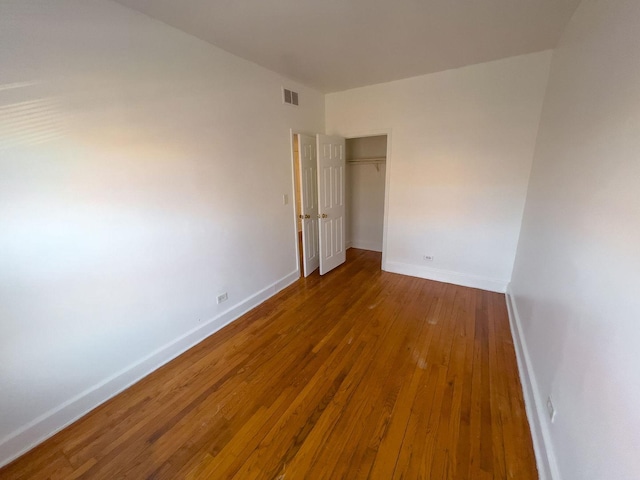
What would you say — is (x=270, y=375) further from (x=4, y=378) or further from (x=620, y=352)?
(x=620, y=352)

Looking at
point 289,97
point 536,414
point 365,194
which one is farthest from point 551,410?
point 365,194

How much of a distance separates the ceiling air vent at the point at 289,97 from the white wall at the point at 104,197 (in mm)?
474

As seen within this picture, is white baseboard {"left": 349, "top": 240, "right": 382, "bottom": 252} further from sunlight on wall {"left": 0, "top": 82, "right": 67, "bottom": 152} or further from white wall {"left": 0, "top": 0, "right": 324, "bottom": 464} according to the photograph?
sunlight on wall {"left": 0, "top": 82, "right": 67, "bottom": 152}

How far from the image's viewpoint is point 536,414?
1.55m

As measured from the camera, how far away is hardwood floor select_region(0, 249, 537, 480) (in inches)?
55.4

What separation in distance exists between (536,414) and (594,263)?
1.01 meters

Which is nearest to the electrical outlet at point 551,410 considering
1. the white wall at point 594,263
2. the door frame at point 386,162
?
the white wall at point 594,263

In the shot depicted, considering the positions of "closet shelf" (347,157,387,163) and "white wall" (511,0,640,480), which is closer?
"white wall" (511,0,640,480)

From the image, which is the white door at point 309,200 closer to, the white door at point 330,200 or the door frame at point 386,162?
the white door at point 330,200

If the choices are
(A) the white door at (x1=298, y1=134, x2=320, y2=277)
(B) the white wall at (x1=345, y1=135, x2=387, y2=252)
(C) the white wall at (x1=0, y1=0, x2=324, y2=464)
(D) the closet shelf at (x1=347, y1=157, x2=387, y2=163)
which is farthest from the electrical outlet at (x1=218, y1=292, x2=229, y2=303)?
(D) the closet shelf at (x1=347, y1=157, x2=387, y2=163)

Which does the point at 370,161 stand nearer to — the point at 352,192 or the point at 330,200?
the point at 352,192

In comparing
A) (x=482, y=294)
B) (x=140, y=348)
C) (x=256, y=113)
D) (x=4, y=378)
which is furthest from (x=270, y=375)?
(x=482, y=294)

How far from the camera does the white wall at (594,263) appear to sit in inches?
34.9

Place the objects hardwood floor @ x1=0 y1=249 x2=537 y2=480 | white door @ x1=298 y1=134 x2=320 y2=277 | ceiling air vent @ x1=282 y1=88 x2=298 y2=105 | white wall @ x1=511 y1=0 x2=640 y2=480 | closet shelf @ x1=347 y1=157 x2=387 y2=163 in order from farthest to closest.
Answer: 1. closet shelf @ x1=347 y1=157 x2=387 y2=163
2. white door @ x1=298 y1=134 x2=320 y2=277
3. ceiling air vent @ x1=282 y1=88 x2=298 y2=105
4. hardwood floor @ x1=0 y1=249 x2=537 y2=480
5. white wall @ x1=511 y1=0 x2=640 y2=480
